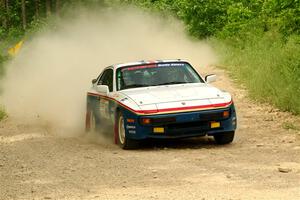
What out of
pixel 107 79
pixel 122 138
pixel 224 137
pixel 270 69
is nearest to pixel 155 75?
pixel 107 79

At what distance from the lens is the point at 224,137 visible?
12.2 meters

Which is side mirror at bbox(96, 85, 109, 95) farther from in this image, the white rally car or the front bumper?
the front bumper

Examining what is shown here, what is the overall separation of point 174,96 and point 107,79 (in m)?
2.27

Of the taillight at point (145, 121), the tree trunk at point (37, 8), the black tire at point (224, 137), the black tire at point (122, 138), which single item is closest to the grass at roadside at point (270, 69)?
the black tire at point (224, 137)

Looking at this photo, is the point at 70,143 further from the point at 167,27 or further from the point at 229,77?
the point at 167,27

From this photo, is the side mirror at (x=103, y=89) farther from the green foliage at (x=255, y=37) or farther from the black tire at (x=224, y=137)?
the green foliage at (x=255, y=37)

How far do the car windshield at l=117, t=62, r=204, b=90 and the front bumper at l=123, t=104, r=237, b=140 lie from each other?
1235mm

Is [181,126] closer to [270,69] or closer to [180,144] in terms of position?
[180,144]

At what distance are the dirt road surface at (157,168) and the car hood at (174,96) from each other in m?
0.75

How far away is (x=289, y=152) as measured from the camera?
11.1m

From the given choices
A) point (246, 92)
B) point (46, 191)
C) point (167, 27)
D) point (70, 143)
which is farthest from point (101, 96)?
point (167, 27)

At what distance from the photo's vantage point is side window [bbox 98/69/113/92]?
13.4 meters

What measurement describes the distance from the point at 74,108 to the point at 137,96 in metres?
6.04

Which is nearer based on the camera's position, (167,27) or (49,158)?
(49,158)
